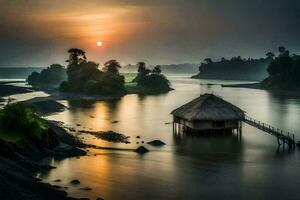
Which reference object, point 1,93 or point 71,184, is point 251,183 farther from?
point 1,93

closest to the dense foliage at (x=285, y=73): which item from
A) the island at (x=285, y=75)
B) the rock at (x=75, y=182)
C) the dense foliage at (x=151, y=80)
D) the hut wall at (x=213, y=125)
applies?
the island at (x=285, y=75)

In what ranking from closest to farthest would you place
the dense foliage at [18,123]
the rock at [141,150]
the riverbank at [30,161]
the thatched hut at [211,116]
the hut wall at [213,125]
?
the riverbank at [30,161] → the dense foliage at [18,123] → the rock at [141,150] → the thatched hut at [211,116] → the hut wall at [213,125]

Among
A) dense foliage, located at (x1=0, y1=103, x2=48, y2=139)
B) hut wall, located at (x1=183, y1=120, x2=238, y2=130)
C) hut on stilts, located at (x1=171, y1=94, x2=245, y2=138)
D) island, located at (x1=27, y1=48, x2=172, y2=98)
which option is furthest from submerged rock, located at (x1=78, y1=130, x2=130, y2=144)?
island, located at (x1=27, y1=48, x2=172, y2=98)

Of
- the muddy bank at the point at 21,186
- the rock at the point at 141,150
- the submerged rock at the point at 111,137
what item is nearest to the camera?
the muddy bank at the point at 21,186

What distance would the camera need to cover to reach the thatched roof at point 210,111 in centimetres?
5662

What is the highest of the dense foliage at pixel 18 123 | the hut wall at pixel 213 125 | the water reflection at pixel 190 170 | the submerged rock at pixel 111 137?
the dense foliage at pixel 18 123

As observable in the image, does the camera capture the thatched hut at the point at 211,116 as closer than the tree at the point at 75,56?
Yes

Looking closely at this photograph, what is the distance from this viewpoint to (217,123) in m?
58.2

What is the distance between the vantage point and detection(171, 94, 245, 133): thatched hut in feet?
186

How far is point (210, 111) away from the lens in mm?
57000

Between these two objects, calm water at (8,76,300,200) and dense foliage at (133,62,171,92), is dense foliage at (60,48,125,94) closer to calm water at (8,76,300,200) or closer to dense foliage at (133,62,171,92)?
dense foliage at (133,62,171,92)

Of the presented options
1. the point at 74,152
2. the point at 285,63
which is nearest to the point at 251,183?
the point at 74,152

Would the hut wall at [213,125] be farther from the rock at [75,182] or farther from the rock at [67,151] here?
the rock at [75,182]

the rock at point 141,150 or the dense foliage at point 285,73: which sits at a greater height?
the dense foliage at point 285,73
